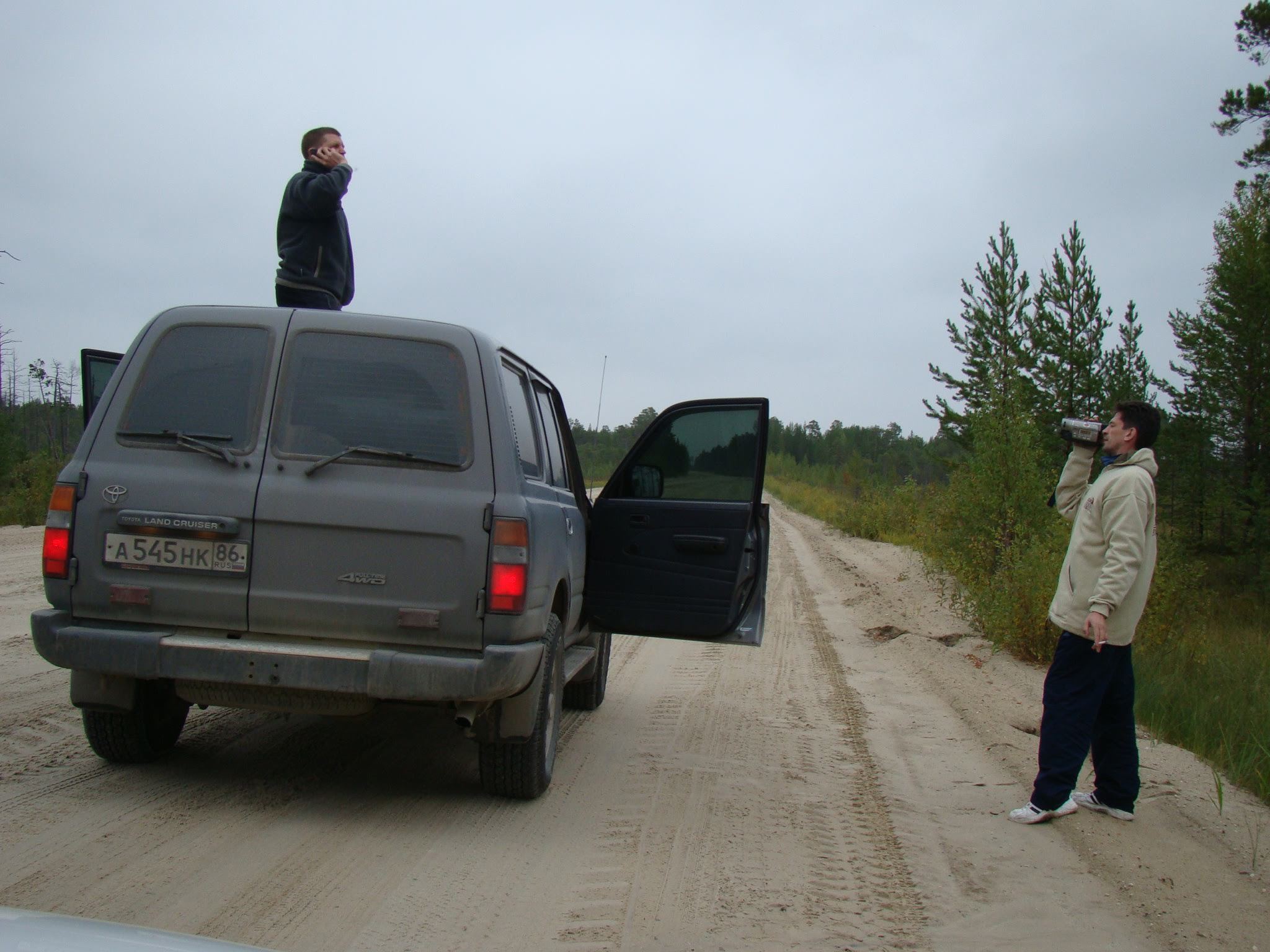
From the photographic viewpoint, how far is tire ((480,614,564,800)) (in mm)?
4930

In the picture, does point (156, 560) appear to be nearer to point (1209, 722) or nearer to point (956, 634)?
point (1209, 722)

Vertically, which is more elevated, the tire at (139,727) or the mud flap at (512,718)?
the mud flap at (512,718)

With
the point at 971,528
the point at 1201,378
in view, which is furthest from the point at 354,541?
the point at 1201,378

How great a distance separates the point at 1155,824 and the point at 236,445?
4.52m

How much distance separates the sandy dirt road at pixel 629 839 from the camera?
3625mm

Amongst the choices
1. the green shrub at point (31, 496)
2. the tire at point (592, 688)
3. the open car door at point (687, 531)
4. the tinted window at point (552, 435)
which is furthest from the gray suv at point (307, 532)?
the green shrub at point (31, 496)

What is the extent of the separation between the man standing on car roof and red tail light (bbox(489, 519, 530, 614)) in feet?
7.53

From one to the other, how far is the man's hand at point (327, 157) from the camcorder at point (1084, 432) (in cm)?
405

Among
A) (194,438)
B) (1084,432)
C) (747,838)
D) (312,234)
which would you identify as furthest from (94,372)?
(1084,432)

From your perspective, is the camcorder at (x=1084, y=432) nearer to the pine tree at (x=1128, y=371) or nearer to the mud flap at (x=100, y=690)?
the mud flap at (x=100, y=690)

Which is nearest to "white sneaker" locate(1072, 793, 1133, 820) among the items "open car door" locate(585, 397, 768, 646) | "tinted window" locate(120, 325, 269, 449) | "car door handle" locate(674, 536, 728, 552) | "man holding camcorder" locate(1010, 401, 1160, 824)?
"man holding camcorder" locate(1010, 401, 1160, 824)

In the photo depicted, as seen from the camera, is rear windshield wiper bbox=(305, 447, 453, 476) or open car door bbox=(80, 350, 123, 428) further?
open car door bbox=(80, 350, 123, 428)

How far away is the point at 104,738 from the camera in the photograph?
16.5ft

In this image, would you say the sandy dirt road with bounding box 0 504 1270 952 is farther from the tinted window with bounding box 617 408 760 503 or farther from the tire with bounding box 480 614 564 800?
the tinted window with bounding box 617 408 760 503
